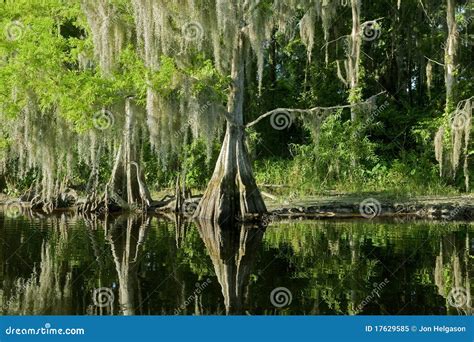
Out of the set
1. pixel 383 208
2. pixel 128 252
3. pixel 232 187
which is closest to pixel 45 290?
pixel 128 252

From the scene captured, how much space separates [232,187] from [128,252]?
5.37 m

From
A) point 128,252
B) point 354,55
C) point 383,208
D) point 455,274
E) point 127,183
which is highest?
point 354,55

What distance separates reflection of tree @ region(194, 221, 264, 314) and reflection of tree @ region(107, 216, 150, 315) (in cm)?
117

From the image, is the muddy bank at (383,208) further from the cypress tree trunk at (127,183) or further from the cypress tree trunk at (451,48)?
the cypress tree trunk at (127,183)

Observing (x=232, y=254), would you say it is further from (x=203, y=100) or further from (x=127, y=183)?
(x=127, y=183)

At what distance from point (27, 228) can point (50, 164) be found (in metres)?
2.96

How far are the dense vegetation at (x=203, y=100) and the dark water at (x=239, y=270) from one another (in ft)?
10.1

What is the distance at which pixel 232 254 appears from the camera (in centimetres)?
1077

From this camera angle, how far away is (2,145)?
66.8 ft

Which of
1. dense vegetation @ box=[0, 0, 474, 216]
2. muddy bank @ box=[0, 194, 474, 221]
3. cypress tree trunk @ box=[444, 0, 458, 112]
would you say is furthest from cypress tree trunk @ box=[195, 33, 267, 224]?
cypress tree trunk @ box=[444, 0, 458, 112]

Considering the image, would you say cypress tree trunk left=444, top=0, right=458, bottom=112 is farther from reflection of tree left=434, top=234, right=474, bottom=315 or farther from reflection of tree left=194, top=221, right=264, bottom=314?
reflection of tree left=434, top=234, right=474, bottom=315

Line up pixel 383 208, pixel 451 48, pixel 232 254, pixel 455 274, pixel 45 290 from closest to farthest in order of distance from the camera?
pixel 45 290
pixel 455 274
pixel 232 254
pixel 383 208
pixel 451 48

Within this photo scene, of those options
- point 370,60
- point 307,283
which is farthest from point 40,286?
point 370,60

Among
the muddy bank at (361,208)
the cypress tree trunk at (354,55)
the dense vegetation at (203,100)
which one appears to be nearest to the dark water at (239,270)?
the muddy bank at (361,208)
